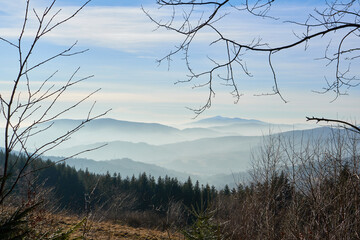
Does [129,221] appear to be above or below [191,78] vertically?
below

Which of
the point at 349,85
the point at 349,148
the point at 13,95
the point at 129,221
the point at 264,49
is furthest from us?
the point at 129,221

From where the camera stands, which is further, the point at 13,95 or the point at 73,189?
the point at 73,189

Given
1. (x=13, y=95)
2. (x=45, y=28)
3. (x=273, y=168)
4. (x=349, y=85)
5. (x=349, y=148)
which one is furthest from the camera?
(x=273, y=168)

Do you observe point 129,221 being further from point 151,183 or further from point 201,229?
point 151,183

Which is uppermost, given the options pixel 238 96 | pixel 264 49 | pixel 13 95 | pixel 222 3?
pixel 222 3

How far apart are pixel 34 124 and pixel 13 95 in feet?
0.71

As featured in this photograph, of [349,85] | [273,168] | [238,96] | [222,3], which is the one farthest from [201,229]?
[273,168]

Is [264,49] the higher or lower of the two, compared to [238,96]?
higher

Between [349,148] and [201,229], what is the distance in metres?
4.43

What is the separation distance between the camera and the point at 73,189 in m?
53.4

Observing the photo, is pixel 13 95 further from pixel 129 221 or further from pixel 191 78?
pixel 129 221

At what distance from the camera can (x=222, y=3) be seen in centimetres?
291

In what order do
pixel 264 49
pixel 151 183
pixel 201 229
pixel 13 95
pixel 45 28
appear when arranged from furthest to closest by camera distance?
pixel 151 183 < pixel 201 229 < pixel 264 49 < pixel 45 28 < pixel 13 95

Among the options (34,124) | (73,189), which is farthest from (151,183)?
(34,124)
